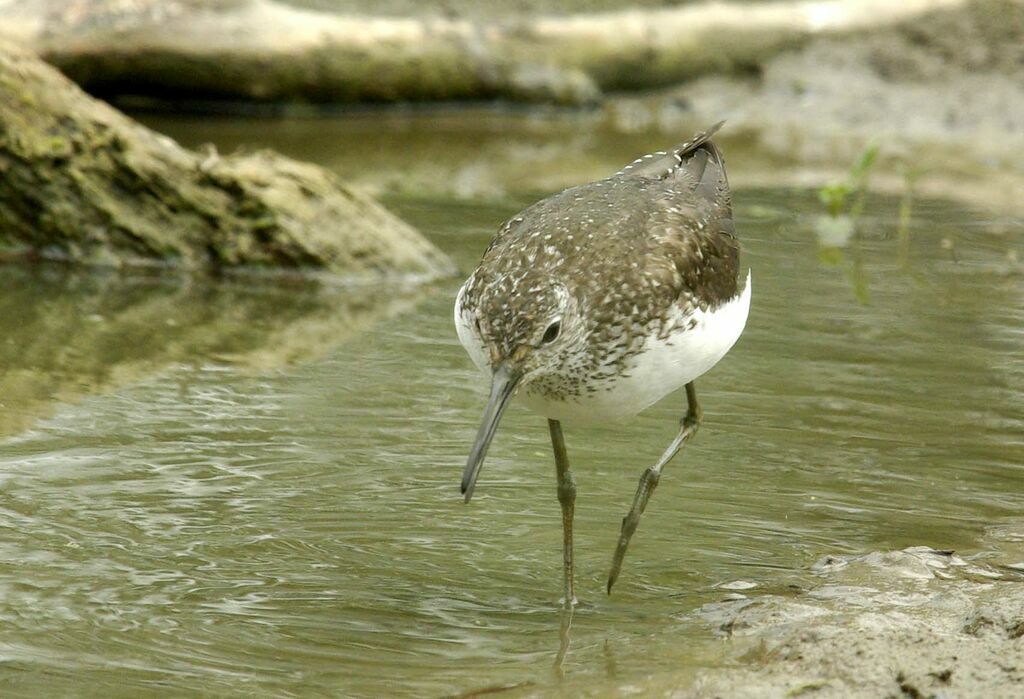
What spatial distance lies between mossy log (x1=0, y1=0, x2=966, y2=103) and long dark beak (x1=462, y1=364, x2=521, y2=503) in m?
9.96

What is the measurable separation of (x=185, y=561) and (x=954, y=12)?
13628 millimetres

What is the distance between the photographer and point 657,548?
5703 mm

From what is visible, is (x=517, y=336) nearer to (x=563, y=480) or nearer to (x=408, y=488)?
(x=563, y=480)

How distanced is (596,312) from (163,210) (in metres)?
5.62

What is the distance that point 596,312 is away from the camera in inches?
189

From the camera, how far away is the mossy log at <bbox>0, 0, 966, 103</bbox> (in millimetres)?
13648

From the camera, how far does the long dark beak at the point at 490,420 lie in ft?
14.6

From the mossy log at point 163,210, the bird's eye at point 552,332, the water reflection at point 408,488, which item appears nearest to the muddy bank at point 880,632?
the water reflection at point 408,488

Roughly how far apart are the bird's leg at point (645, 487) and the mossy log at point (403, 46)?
9344mm

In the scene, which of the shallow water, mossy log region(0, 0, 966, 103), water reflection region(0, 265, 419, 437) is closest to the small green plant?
the shallow water

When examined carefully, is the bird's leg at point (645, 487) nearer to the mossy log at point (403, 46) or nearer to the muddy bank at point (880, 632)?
the muddy bank at point (880, 632)

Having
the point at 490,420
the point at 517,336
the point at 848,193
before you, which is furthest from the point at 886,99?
the point at 490,420

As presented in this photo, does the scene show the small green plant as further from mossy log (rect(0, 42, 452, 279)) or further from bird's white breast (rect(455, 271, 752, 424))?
bird's white breast (rect(455, 271, 752, 424))

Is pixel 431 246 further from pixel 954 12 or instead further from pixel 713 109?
pixel 954 12
